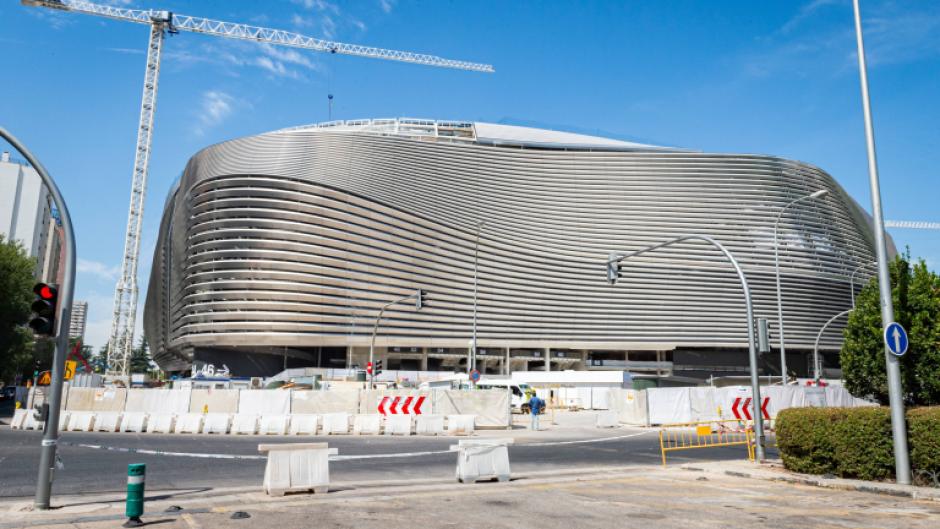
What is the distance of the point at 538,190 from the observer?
101938mm

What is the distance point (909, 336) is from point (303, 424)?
64.5 ft

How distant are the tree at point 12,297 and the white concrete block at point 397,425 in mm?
31070

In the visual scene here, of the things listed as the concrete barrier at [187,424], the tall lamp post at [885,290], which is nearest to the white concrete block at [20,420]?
the concrete barrier at [187,424]

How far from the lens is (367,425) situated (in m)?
25.6

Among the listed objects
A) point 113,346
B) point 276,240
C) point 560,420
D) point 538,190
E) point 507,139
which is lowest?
point 560,420

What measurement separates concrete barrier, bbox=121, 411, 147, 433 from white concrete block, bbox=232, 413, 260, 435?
3773mm

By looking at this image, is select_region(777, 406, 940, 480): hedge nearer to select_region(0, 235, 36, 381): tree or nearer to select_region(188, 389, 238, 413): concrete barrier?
select_region(188, 389, 238, 413): concrete barrier

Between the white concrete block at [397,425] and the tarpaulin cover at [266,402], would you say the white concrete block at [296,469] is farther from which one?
the tarpaulin cover at [266,402]

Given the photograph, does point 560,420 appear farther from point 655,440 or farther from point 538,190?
point 538,190

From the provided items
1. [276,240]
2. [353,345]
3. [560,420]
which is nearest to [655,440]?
[560,420]

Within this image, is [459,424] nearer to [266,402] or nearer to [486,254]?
[266,402]

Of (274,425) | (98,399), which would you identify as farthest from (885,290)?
(98,399)

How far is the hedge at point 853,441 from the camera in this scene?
1210 cm

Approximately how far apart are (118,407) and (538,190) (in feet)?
258
